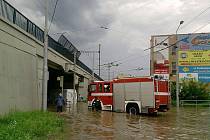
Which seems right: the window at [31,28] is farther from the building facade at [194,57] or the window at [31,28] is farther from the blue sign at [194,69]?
the blue sign at [194,69]

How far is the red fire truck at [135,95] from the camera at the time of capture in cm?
2695

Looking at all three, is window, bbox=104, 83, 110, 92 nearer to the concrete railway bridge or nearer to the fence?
the concrete railway bridge

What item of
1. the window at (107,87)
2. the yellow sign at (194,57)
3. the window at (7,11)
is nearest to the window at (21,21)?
the window at (7,11)

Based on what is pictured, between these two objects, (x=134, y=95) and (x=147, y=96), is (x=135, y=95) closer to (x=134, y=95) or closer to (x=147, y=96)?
(x=134, y=95)

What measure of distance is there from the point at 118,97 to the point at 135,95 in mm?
1992

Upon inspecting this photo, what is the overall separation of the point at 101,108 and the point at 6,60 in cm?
1457

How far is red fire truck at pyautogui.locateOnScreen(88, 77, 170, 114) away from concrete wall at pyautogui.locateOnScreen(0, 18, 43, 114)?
6752mm

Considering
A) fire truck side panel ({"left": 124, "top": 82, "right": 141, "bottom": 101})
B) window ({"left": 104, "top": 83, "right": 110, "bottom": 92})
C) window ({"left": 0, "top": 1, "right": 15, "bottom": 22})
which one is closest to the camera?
window ({"left": 0, "top": 1, "right": 15, "bottom": 22})

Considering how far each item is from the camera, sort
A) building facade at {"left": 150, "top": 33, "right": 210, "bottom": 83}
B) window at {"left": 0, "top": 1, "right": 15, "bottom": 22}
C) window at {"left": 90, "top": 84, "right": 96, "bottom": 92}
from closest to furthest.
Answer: window at {"left": 0, "top": 1, "right": 15, "bottom": 22}, window at {"left": 90, "top": 84, "right": 96, "bottom": 92}, building facade at {"left": 150, "top": 33, "right": 210, "bottom": 83}

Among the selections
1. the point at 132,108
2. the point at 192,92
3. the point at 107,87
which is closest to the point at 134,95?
the point at 132,108

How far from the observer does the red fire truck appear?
27.0 metres

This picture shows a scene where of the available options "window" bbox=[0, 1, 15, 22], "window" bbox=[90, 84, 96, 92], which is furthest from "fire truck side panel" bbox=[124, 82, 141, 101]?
"window" bbox=[0, 1, 15, 22]

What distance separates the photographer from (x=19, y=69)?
68.0ft

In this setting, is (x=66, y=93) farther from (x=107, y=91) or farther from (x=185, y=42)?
(x=185, y=42)
